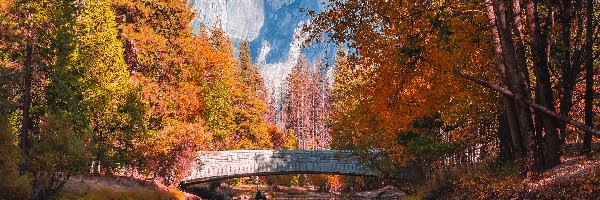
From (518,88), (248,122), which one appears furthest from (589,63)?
(248,122)

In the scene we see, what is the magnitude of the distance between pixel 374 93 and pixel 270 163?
79.3ft

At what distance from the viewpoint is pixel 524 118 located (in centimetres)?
1116

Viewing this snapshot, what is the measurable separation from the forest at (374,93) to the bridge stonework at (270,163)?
345 centimetres

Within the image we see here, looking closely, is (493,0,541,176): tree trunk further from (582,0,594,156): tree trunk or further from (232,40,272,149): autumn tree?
(232,40,272,149): autumn tree

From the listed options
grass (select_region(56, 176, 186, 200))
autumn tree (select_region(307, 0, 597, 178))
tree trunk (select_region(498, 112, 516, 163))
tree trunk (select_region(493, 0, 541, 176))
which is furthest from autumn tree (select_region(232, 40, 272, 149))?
tree trunk (select_region(493, 0, 541, 176))

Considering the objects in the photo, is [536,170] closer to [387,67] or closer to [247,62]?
[387,67]

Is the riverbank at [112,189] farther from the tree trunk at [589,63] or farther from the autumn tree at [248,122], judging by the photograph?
the autumn tree at [248,122]

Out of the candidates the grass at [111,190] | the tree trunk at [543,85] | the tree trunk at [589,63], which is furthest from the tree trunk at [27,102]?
the tree trunk at [589,63]

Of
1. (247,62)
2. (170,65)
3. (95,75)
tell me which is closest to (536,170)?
(95,75)

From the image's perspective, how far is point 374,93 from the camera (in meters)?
13.6

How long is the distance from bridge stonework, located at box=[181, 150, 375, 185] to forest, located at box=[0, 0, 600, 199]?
345 centimetres

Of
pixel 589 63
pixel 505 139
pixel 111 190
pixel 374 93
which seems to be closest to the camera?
pixel 589 63

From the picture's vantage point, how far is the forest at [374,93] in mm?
11203

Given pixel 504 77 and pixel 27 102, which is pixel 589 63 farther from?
pixel 27 102
